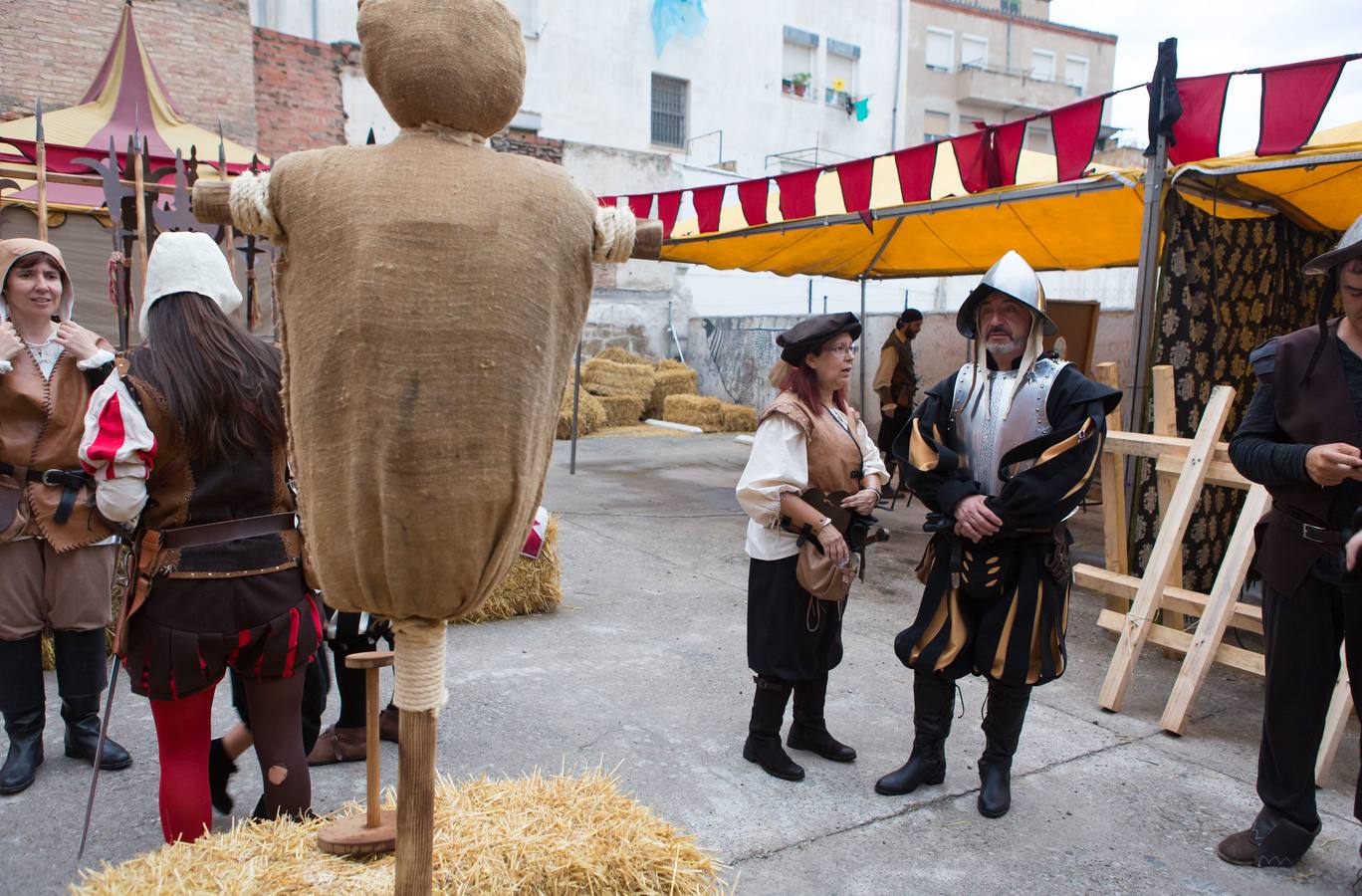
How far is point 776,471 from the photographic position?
10.8ft

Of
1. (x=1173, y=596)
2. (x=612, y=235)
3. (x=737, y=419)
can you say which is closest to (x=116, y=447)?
(x=612, y=235)

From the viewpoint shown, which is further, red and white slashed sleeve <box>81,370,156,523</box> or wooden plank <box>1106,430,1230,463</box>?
wooden plank <box>1106,430,1230,463</box>

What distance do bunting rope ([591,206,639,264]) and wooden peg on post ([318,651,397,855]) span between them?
2.98 ft

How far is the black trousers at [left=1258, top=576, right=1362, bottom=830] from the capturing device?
9.08ft

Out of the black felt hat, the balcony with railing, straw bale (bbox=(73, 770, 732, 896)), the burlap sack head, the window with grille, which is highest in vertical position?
the balcony with railing

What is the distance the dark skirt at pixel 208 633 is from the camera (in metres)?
2.27

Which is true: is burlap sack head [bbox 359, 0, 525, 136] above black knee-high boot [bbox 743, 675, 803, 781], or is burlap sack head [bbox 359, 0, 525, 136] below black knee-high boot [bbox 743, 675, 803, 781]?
above

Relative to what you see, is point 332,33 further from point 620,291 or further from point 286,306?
point 286,306

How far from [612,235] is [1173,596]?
392 centimetres

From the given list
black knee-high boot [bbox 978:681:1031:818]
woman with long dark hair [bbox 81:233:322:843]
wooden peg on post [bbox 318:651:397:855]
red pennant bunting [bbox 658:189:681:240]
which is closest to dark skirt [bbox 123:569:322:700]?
woman with long dark hair [bbox 81:233:322:843]

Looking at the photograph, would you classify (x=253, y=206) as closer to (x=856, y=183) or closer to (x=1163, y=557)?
(x=1163, y=557)

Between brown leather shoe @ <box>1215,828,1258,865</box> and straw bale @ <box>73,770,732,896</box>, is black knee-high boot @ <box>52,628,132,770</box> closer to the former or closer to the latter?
straw bale @ <box>73,770,732,896</box>

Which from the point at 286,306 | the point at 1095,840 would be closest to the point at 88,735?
the point at 286,306

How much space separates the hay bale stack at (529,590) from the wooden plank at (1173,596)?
9.35ft
